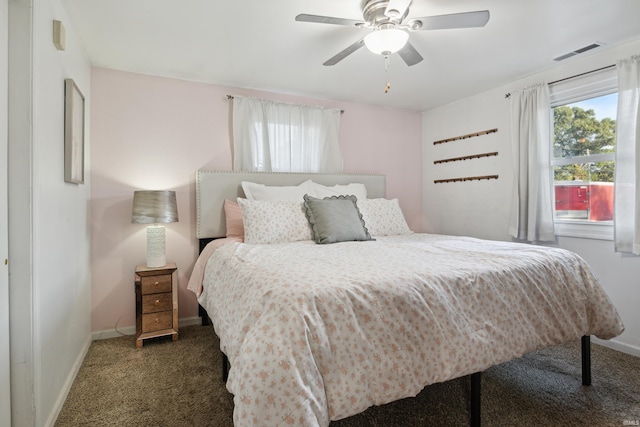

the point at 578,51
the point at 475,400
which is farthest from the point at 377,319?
the point at 578,51

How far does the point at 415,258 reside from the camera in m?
1.81

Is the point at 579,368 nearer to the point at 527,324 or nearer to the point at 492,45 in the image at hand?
the point at 527,324

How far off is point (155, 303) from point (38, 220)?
1284 millimetres

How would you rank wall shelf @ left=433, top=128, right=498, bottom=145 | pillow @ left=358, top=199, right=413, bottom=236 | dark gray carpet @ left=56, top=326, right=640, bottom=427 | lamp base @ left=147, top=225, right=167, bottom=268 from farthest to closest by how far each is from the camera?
wall shelf @ left=433, top=128, right=498, bottom=145, pillow @ left=358, top=199, right=413, bottom=236, lamp base @ left=147, top=225, right=167, bottom=268, dark gray carpet @ left=56, top=326, right=640, bottom=427

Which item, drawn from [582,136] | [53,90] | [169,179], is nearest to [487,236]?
[582,136]

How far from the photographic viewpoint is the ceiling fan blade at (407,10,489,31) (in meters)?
1.66

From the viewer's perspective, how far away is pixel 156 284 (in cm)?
257

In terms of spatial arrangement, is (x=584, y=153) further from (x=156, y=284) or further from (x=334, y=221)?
(x=156, y=284)

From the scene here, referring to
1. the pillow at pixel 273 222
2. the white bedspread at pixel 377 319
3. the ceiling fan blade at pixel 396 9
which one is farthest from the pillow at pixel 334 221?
the ceiling fan blade at pixel 396 9

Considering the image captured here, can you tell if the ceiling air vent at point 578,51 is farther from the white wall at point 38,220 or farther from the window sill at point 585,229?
the white wall at point 38,220

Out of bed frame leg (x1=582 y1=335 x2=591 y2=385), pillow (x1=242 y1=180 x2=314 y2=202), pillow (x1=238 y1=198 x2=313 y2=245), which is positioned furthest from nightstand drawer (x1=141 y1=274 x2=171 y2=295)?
bed frame leg (x1=582 y1=335 x2=591 y2=385)

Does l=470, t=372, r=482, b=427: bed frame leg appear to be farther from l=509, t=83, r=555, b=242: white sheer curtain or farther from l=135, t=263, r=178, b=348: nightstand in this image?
l=135, t=263, r=178, b=348: nightstand

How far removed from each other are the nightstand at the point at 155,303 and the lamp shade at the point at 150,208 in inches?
15.5

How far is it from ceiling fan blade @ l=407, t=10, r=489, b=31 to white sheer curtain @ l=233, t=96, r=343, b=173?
5.86ft
